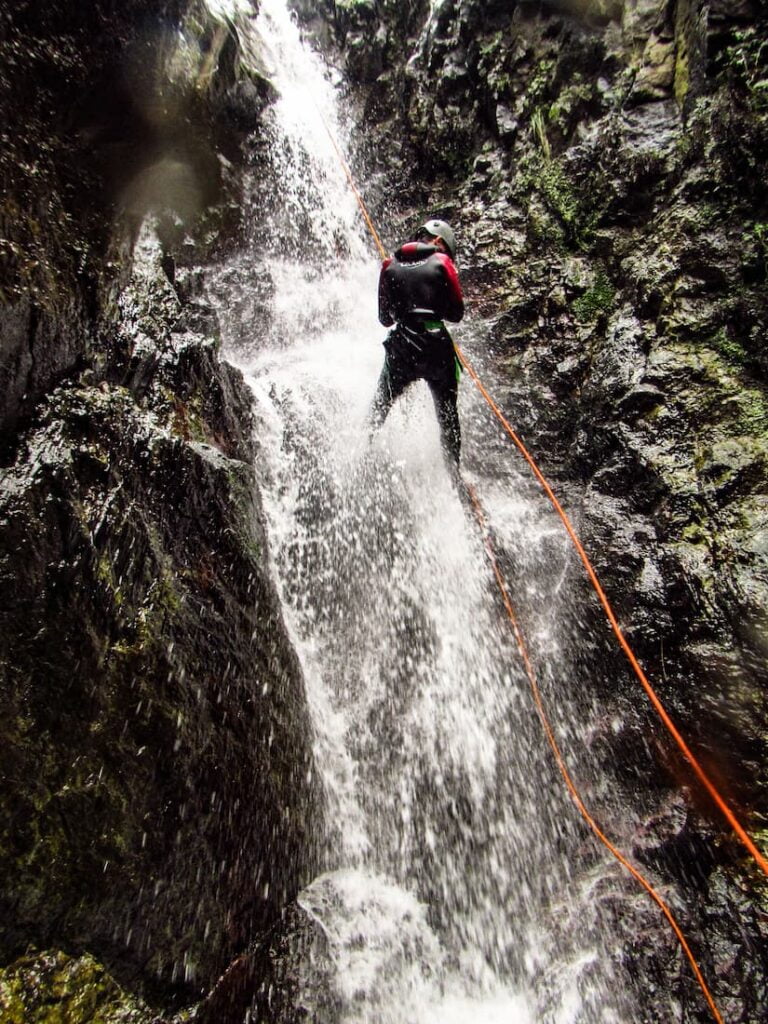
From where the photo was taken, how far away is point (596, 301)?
6.30 metres

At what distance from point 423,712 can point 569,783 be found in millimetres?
1287

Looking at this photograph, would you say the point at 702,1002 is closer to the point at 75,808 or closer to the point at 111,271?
the point at 75,808

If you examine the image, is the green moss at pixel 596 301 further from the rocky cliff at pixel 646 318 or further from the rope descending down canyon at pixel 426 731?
the rope descending down canyon at pixel 426 731

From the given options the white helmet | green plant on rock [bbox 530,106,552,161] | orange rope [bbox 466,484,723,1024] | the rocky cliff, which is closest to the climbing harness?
orange rope [bbox 466,484,723,1024]

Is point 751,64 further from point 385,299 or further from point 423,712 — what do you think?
point 423,712

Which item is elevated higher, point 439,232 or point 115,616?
point 439,232

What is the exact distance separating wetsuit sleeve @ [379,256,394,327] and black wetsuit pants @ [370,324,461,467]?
13 centimetres

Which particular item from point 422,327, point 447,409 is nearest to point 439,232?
point 422,327

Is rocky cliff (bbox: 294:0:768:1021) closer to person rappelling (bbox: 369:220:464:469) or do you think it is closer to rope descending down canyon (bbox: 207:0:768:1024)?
rope descending down canyon (bbox: 207:0:768:1024)

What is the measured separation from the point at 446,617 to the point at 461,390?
3.22 metres

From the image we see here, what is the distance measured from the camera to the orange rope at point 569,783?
3.30 m

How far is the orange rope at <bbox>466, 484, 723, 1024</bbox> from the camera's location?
3.30 metres

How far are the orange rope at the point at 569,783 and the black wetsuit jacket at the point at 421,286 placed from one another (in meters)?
1.93

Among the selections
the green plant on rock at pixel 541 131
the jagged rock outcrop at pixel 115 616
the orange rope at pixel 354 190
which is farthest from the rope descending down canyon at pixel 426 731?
the green plant on rock at pixel 541 131
